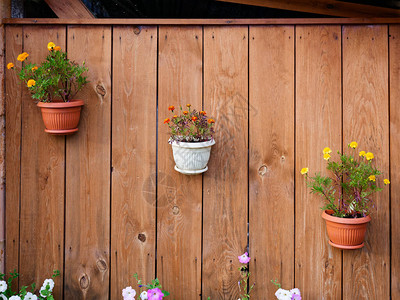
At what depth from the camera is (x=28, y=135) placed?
6.91 feet

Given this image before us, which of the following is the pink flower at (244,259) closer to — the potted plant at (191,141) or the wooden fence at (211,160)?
the wooden fence at (211,160)

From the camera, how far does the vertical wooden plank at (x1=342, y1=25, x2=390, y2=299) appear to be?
2037mm

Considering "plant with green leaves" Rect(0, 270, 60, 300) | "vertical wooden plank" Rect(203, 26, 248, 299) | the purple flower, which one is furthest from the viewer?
"vertical wooden plank" Rect(203, 26, 248, 299)

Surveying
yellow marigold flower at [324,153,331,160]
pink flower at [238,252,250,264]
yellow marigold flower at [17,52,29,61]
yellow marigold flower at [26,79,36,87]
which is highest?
yellow marigold flower at [17,52,29,61]

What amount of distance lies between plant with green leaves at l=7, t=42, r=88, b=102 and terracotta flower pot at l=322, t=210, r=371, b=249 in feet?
4.79

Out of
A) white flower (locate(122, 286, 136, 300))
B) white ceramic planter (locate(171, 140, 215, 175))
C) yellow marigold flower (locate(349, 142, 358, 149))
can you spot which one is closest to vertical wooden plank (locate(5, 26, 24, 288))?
white flower (locate(122, 286, 136, 300))

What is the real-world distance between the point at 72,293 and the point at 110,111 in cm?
102

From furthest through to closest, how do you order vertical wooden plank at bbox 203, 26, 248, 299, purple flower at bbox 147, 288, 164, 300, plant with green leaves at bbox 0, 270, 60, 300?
vertical wooden plank at bbox 203, 26, 248, 299
plant with green leaves at bbox 0, 270, 60, 300
purple flower at bbox 147, 288, 164, 300

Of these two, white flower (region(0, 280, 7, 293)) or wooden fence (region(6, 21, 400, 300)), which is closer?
white flower (region(0, 280, 7, 293))

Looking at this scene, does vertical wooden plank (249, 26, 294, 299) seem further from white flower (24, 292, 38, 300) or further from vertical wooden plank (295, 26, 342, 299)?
white flower (24, 292, 38, 300)

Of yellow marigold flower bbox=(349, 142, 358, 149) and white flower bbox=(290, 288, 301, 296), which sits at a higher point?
yellow marigold flower bbox=(349, 142, 358, 149)

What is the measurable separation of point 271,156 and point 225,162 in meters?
0.25

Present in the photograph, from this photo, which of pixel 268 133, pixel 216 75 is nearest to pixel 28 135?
pixel 216 75

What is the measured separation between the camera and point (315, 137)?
81.1 inches
